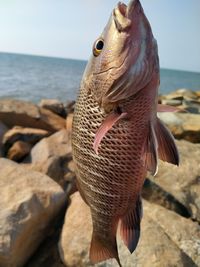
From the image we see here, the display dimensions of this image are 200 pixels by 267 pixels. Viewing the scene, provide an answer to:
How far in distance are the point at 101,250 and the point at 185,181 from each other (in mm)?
3110

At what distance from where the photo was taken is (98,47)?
1.97 meters

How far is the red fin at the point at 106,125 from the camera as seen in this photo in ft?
5.83

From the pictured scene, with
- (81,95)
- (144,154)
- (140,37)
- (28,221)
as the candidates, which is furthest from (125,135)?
(28,221)

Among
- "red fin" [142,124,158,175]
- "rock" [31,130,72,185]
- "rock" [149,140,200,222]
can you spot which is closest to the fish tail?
"red fin" [142,124,158,175]

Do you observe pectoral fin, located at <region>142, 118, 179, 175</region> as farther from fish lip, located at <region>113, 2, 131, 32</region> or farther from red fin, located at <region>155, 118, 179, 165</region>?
fish lip, located at <region>113, 2, 131, 32</region>

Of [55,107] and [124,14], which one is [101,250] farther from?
[55,107]

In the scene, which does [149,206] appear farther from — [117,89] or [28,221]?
[117,89]

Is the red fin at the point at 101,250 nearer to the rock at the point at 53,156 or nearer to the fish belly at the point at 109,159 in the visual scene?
the fish belly at the point at 109,159

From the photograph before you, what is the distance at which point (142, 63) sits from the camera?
177 centimetres

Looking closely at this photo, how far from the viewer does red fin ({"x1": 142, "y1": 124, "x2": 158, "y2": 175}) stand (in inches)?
73.5

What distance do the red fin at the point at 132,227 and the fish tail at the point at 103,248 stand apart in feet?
0.87

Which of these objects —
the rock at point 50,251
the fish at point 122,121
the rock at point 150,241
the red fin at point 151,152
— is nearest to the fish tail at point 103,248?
the fish at point 122,121

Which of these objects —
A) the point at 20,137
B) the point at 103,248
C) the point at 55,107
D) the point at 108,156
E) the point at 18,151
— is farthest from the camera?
the point at 55,107

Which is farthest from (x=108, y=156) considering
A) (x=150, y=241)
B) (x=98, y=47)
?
(x=150, y=241)
